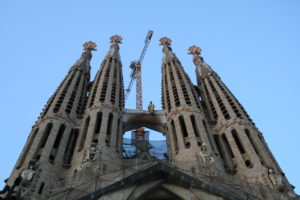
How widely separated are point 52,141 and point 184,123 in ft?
36.5

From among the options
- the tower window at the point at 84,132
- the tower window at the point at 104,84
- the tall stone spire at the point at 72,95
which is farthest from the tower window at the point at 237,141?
the tall stone spire at the point at 72,95

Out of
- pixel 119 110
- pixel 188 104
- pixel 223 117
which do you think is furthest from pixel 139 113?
pixel 223 117

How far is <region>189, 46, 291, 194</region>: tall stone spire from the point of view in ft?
82.1

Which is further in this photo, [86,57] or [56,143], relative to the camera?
[86,57]

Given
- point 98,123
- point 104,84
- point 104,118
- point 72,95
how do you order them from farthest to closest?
point 104,84 < point 72,95 < point 98,123 < point 104,118

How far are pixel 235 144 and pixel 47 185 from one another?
14287 millimetres

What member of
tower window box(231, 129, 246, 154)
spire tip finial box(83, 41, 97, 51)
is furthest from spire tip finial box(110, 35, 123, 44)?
tower window box(231, 129, 246, 154)

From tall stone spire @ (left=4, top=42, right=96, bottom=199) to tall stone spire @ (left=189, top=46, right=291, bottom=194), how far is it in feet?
39.8

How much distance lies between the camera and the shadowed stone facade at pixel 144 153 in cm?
2012

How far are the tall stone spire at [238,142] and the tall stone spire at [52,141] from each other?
12.1 metres

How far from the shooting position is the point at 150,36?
77.8m

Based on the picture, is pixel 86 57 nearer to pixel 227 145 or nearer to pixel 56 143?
pixel 56 143

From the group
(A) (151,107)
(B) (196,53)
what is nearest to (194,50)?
(B) (196,53)

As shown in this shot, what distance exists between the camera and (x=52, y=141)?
27703 millimetres
